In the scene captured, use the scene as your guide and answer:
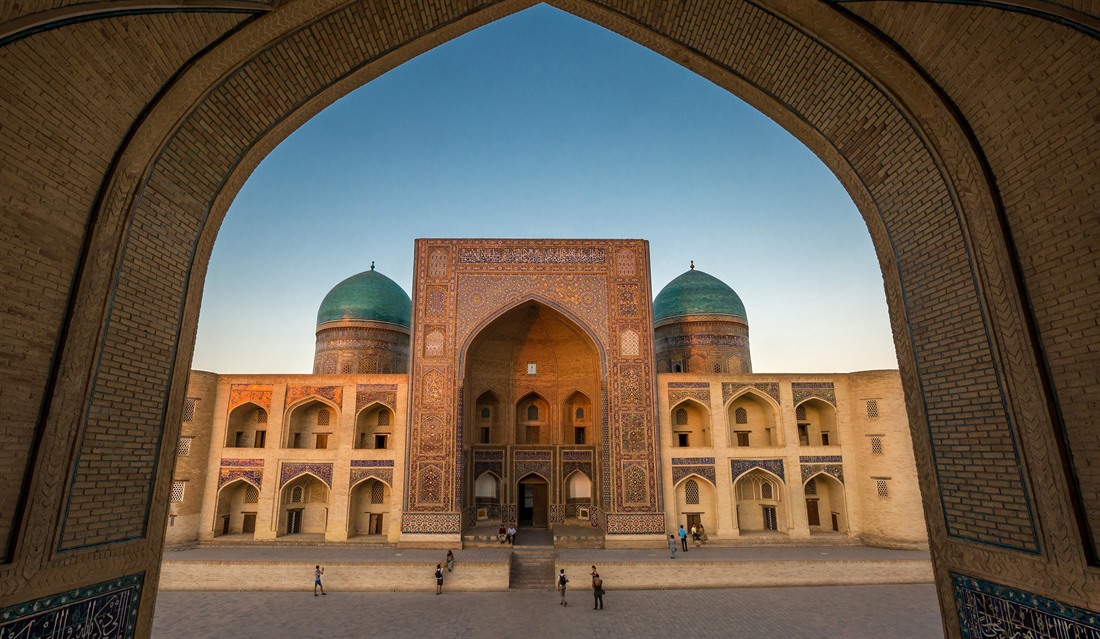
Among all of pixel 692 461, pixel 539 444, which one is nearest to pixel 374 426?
pixel 539 444

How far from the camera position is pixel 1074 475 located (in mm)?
2604

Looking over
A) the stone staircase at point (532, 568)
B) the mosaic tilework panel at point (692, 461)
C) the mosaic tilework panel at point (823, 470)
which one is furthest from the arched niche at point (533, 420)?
the mosaic tilework panel at point (823, 470)

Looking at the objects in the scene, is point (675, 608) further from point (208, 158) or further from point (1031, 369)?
point (208, 158)

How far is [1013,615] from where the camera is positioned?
9.15 feet

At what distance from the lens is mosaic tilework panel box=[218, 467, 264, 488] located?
14.0 meters

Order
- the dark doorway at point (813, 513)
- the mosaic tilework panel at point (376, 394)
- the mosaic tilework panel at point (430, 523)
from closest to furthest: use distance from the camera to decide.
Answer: the mosaic tilework panel at point (430, 523), the mosaic tilework panel at point (376, 394), the dark doorway at point (813, 513)

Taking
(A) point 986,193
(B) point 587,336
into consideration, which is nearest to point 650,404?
(B) point 587,336

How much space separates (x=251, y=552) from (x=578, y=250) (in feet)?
36.2

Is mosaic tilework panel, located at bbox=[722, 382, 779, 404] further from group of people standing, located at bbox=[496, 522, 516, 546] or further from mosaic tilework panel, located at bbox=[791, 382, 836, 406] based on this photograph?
group of people standing, located at bbox=[496, 522, 516, 546]

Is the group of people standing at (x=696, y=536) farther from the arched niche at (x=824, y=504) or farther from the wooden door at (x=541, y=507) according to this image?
the wooden door at (x=541, y=507)

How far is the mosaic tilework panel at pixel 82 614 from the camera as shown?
254 centimetres

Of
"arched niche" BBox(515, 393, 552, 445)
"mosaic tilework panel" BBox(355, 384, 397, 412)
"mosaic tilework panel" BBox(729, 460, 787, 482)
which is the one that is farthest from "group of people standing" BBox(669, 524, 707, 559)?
"mosaic tilework panel" BBox(355, 384, 397, 412)

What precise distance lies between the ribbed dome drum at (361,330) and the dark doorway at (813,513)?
47.9 ft

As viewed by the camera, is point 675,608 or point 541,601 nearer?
point 675,608
